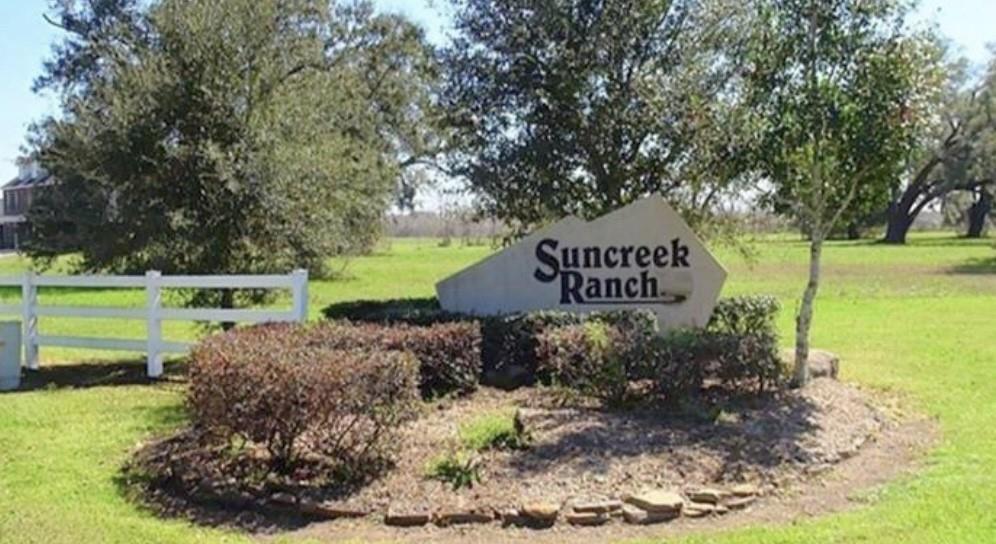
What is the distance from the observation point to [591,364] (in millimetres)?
7840

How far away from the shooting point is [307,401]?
19.1ft

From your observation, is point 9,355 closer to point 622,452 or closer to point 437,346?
point 437,346

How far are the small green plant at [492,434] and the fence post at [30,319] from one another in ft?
21.9

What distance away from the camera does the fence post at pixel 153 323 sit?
10.6m

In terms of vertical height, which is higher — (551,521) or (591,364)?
(591,364)

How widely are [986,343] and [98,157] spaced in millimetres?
11792

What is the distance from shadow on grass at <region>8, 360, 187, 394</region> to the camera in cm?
1065

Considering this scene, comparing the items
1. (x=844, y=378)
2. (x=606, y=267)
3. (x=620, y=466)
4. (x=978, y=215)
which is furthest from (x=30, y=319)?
(x=978, y=215)

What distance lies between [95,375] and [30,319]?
1096mm

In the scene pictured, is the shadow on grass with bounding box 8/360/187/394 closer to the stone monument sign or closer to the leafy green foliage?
the leafy green foliage

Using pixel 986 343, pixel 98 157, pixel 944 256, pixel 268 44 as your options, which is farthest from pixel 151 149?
pixel 944 256

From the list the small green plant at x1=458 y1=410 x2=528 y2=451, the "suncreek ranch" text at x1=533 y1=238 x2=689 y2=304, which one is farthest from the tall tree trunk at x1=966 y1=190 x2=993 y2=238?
the small green plant at x1=458 y1=410 x2=528 y2=451

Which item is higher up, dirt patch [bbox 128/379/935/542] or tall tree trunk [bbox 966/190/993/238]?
tall tree trunk [bbox 966/190/993/238]

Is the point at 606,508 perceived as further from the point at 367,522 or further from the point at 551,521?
the point at 367,522
